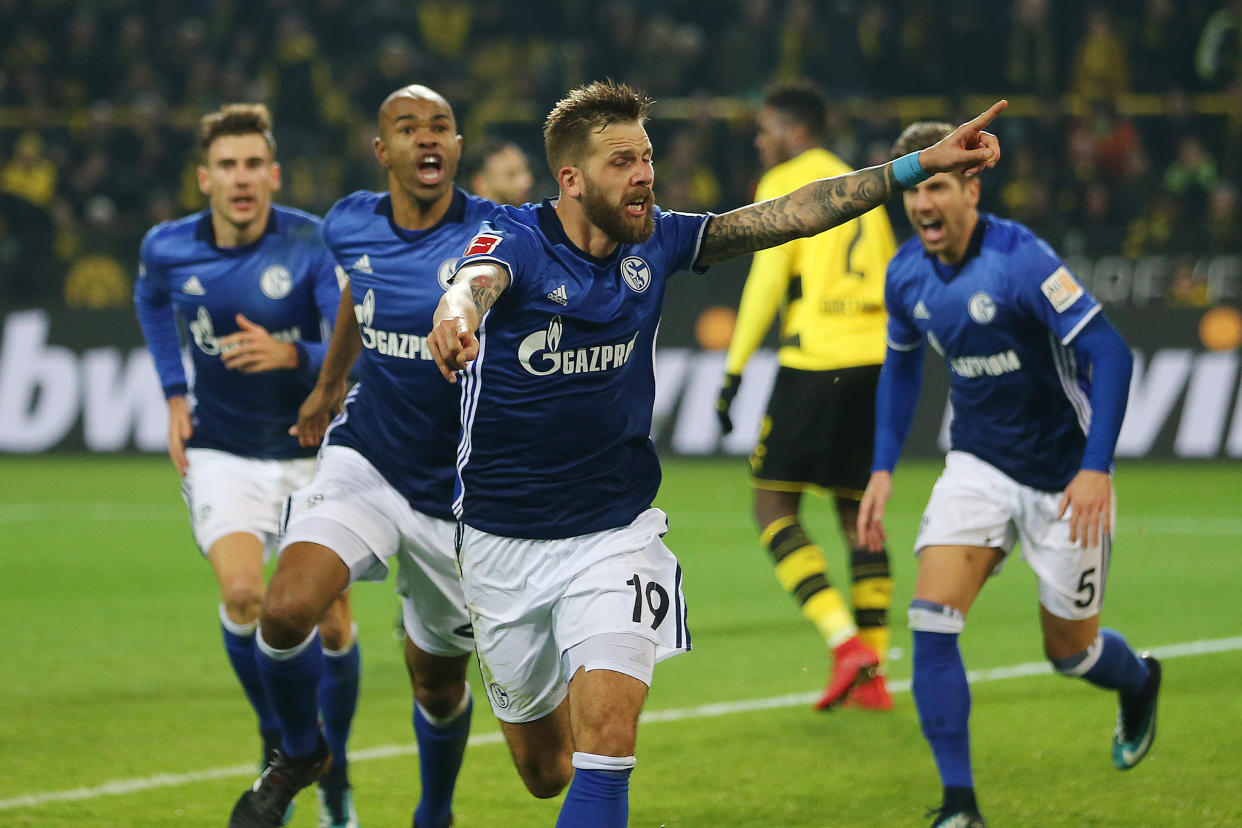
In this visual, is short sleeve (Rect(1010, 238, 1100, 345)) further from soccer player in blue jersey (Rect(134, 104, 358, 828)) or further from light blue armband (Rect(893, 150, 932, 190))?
soccer player in blue jersey (Rect(134, 104, 358, 828))

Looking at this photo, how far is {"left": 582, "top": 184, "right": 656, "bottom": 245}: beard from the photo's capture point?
419 centimetres

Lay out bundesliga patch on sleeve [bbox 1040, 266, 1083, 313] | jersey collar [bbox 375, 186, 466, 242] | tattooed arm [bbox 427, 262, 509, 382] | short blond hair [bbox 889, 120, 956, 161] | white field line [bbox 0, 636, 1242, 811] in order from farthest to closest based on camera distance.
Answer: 1. white field line [bbox 0, 636, 1242, 811]
2. short blond hair [bbox 889, 120, 956, 161]
3. jersey collar [bbox 375, 186, 466, 242]
4. bundesliga patch on sleeve [bbox 1040, 266, 1083, 313]
5. tattooed arm [bbox 427, 262, 509, 382]

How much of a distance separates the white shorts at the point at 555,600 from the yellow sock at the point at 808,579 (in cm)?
267

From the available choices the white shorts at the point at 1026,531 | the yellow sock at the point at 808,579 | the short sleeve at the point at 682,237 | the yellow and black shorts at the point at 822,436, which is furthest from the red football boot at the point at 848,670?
the short sleeve at the point at 682,237

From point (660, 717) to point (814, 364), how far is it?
1.86 m

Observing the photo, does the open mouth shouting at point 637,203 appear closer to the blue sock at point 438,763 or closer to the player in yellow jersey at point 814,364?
the blue sock at point 438,763

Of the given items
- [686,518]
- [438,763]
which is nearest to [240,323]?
[438,763]

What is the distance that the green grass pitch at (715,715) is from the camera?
17.9 feet

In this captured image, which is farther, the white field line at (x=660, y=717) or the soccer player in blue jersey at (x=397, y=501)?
the white field line at (x=660, y=717)

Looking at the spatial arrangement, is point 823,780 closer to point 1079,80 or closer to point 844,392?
point 844,392

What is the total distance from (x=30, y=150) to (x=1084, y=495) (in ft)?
56.3

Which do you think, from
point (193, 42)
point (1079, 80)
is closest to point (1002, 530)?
point (1079, 80)

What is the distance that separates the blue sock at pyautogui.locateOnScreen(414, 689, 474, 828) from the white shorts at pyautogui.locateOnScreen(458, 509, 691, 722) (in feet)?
2.13

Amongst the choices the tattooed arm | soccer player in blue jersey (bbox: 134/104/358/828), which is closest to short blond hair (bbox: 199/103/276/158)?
soccer player in blue jersey (bbox: 134/104/358/828)
